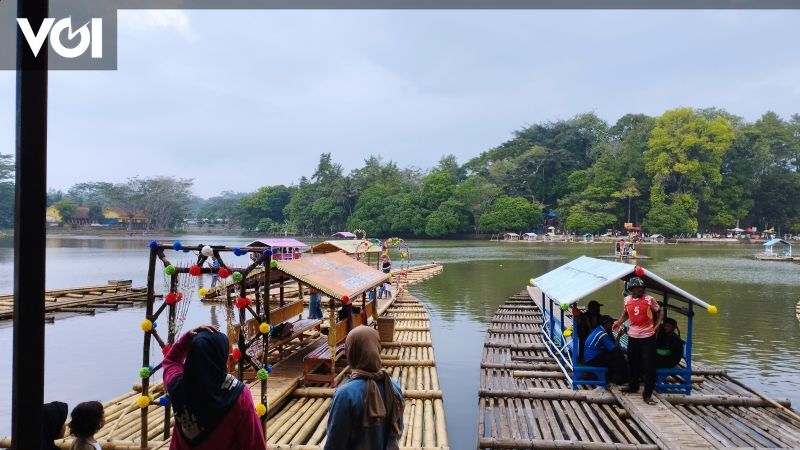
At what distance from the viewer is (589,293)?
7844mm

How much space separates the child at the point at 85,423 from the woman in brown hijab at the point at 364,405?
1.68m

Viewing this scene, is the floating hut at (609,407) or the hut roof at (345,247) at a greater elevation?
the hut roof at (345,247)

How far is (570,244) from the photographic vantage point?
182 ft

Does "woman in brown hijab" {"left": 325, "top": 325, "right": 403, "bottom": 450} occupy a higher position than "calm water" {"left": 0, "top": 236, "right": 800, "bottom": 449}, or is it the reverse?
"woman in brown hijab" {"left": 325, "top": 325, "right": 403, "bottom": 450}

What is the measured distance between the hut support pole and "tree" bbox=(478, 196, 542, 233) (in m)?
60.5

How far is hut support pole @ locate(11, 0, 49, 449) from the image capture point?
5.37ft

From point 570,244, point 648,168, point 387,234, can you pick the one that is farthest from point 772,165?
point 387,234

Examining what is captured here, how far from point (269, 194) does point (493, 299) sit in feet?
218

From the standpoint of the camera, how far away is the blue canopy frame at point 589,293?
24.4ft

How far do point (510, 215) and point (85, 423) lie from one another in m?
59.6

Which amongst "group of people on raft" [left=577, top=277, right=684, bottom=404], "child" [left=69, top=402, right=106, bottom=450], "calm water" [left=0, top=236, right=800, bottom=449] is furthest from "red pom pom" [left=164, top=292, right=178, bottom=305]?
"group of people on raft" [left=577, top=277, right=684, bottom=404]

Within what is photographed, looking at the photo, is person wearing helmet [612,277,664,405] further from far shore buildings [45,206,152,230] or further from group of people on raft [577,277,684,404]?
far shore buildings [45,206,152,230]

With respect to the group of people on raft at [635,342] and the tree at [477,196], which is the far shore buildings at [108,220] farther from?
the group of people on raft at [635,342]

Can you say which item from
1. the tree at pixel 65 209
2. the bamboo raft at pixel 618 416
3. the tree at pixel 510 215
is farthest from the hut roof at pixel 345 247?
the tree at pixel 65 209
